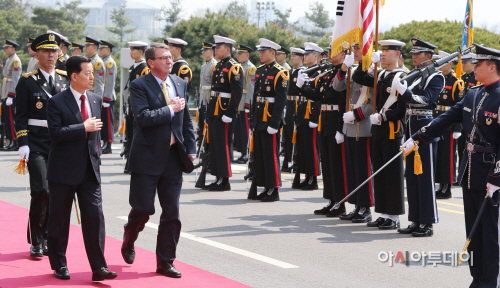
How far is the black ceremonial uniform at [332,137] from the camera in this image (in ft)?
28.6

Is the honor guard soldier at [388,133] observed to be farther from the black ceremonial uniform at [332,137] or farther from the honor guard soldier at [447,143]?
the honor guard soldier at [447,143]

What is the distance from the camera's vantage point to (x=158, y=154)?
18.6 feet

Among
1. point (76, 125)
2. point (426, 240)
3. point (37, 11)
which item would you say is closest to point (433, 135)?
point (426, 240)

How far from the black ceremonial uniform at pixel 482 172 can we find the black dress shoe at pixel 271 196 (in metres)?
4.73

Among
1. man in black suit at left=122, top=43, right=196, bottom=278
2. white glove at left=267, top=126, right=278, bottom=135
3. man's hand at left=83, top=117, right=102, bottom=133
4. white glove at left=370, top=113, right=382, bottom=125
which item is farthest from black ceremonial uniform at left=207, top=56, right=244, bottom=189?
man's hand at left=83, top=117, right=102, bottom=133

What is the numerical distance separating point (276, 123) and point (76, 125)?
486 centimetres

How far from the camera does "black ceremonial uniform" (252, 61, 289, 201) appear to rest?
9891mm

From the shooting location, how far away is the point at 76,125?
5.38 metres

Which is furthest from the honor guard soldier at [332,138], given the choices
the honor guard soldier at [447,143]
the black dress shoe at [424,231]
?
the honor guard soldier at [447,143]

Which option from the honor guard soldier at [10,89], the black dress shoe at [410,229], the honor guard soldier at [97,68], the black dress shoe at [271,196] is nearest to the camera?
the black dress shoe at [410,229]

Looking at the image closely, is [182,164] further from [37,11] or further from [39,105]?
[37,11]

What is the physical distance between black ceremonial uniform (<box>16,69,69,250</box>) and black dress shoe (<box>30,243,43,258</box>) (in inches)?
1.2

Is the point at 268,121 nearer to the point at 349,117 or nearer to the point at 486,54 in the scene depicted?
the point at 349,117

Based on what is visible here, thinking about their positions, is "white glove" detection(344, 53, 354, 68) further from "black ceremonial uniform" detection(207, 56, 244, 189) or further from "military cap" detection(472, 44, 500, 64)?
"military cap" detection(472, 44, 500, 64)
